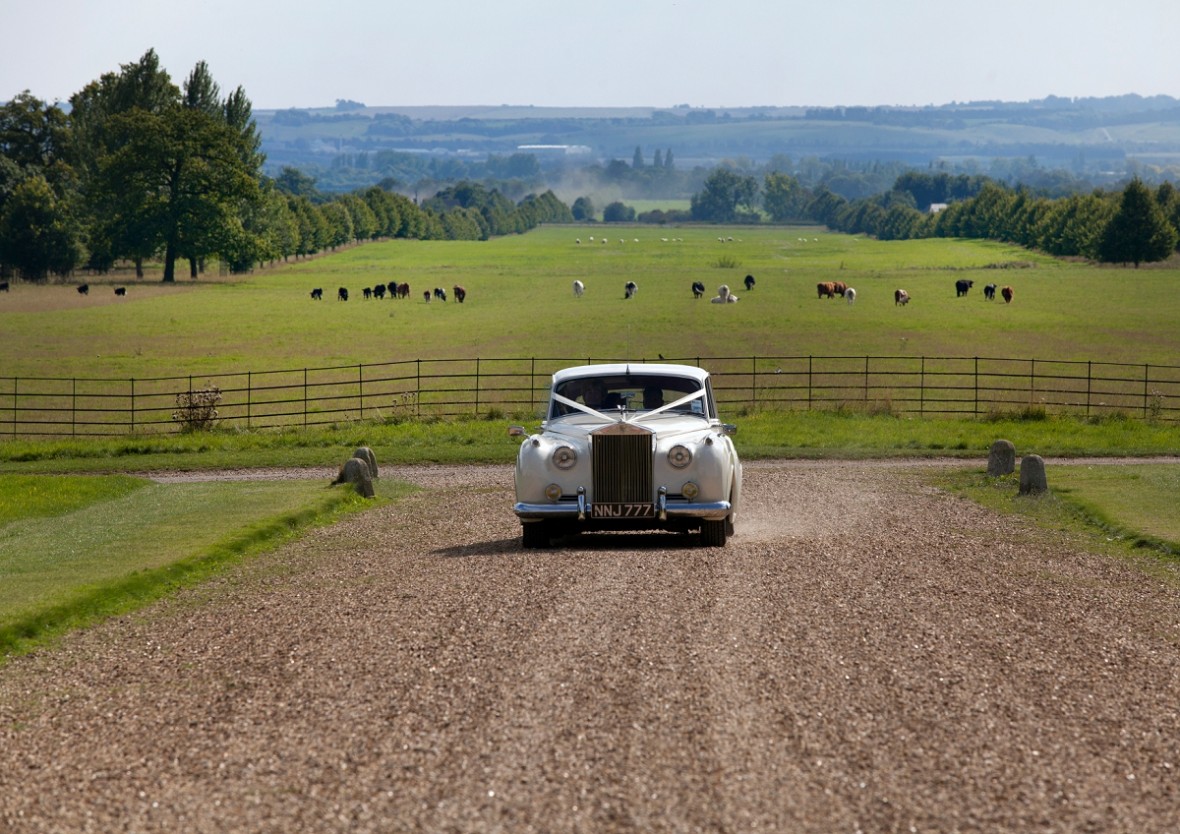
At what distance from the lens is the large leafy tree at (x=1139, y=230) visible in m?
Result: 153

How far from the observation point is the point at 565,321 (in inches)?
3777

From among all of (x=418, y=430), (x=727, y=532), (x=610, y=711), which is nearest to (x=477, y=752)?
(x=610, y=711)

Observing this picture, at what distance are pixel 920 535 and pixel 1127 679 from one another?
1036 centimetres

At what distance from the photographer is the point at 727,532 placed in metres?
22.0

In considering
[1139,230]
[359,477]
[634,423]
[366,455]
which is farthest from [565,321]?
[1139,230]

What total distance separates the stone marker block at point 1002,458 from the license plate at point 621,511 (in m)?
14.6

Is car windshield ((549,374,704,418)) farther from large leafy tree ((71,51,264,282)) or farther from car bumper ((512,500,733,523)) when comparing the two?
large leafy tree ((71,51,264,282))

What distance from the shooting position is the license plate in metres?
20.4

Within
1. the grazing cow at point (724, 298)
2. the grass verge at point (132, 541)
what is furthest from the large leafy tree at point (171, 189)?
the grass verge at point (132, 541)

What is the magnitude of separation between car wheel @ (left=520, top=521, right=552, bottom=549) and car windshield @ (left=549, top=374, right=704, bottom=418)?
1929mm

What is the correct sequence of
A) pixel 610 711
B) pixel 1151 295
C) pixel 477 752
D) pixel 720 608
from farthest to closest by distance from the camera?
pixel 1151 295, pixel 720 608, pixel 610 711, pixel 477 752

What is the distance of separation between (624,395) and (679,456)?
8.16 feet

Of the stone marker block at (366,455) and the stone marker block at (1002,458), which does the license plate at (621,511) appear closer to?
the stone marker block at (366,455)

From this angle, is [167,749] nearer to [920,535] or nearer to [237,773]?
[237,773]
